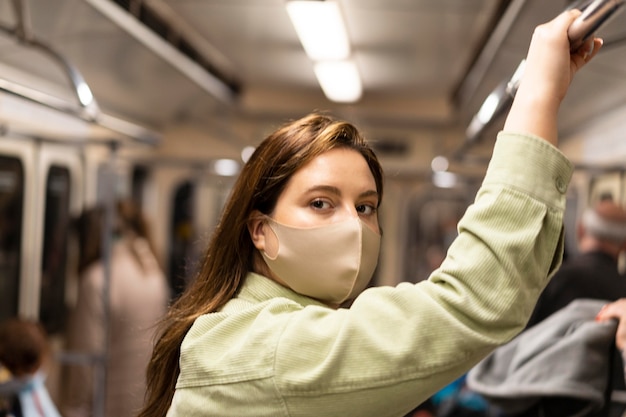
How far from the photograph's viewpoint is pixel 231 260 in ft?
4.61

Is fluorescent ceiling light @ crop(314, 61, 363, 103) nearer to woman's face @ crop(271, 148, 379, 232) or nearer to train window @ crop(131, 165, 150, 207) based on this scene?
train window @ crop(131, 165, 150, 207)

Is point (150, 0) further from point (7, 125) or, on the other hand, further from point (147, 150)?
point (147, 150)

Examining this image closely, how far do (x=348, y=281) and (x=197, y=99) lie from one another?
6598mm

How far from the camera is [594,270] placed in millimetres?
2734

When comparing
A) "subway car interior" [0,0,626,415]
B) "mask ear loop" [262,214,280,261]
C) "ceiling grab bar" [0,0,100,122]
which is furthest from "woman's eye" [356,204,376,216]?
"ceiling grab bar" [0,0,100,122]

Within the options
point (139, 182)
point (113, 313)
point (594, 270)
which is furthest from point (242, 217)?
point (139, 182)

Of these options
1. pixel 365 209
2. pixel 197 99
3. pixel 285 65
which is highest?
pixel 285 65

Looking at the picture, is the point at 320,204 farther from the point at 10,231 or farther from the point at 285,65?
the point at 285,65

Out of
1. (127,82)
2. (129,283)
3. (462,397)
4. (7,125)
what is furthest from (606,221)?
(127,82)

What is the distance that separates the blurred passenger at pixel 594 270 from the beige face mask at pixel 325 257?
4.50 feet

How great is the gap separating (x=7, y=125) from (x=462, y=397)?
2.98 metres

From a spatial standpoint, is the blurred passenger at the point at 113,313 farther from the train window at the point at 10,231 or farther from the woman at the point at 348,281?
the woman at the point at 348,281

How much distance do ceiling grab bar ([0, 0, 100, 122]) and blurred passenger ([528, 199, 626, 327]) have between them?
5.94ft

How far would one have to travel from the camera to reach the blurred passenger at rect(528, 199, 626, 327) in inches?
103
